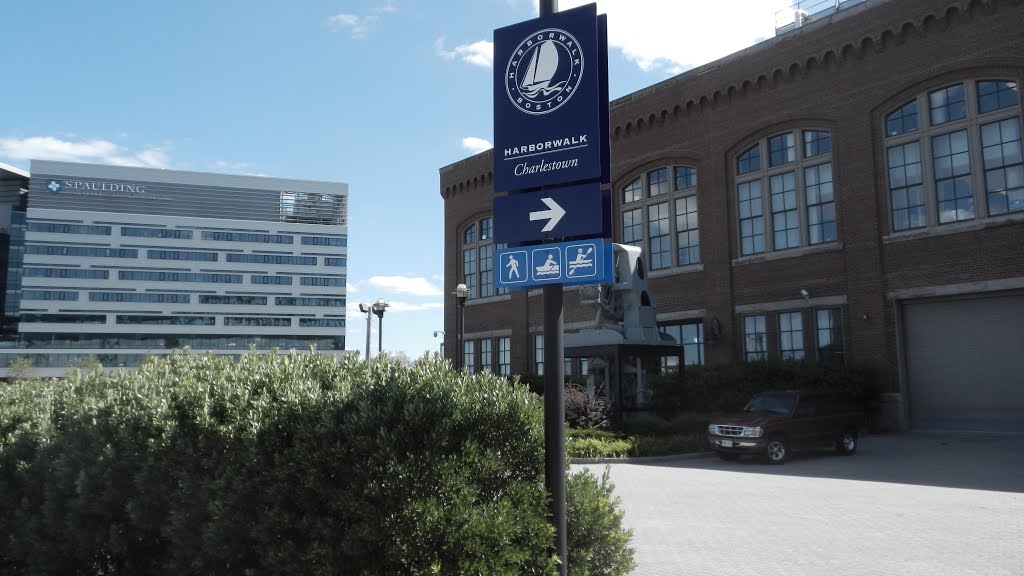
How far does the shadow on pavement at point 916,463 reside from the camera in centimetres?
1470

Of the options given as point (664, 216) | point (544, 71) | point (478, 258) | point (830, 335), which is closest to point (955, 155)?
point (830, 335)

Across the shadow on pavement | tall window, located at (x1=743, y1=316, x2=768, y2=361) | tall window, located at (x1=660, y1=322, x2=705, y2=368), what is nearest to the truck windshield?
the shadow on pavement

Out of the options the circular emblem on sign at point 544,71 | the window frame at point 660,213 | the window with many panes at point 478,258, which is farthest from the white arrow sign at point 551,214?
the window with many panes at point 478,258

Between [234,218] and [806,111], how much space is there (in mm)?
114019

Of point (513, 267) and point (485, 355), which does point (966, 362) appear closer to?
point (513, 267)

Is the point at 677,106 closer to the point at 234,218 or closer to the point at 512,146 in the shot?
the point at 512,146

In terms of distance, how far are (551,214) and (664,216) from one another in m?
29.3

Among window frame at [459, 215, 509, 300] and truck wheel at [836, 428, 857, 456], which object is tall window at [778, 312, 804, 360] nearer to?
truck wheel at [836, 428, 857, 456]

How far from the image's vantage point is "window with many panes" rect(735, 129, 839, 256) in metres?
28.1

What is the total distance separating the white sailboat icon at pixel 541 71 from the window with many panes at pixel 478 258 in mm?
37163

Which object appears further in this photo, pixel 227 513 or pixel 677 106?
pixel 677 106

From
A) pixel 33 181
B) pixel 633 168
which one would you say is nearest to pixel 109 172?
pixel 33 181

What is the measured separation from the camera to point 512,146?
5668 mm

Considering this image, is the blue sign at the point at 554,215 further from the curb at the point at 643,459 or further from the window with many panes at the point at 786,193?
the window with many panes at the point at 786,193
